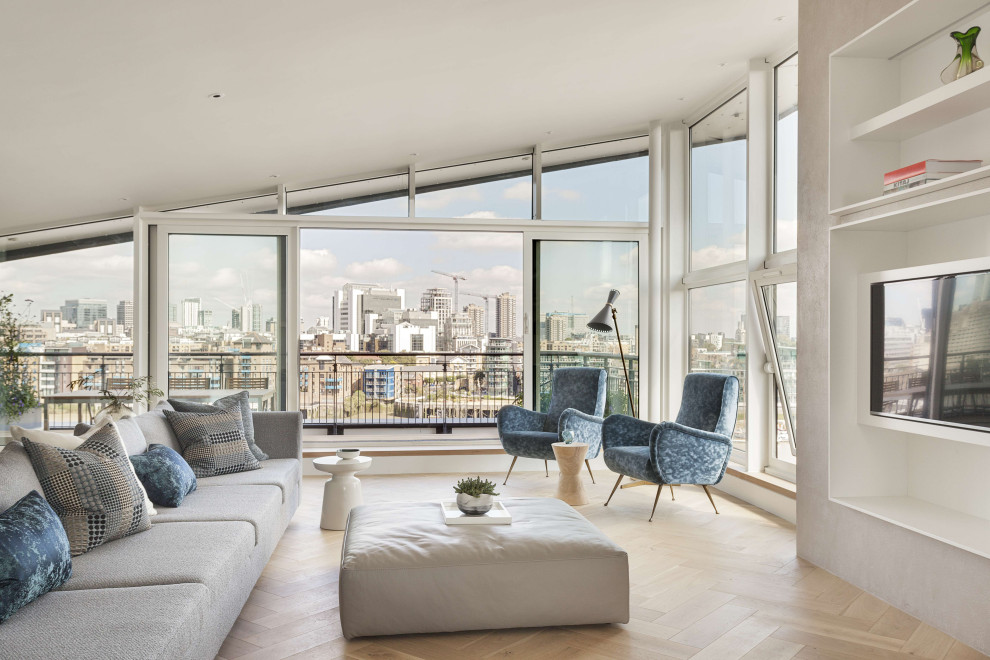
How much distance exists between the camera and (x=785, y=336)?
507 cm

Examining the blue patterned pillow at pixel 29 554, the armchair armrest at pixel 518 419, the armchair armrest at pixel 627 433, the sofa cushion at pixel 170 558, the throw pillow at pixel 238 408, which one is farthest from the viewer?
the armchair armrest at pixel 518 419

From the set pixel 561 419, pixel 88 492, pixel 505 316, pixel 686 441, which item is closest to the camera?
pixel 88 492

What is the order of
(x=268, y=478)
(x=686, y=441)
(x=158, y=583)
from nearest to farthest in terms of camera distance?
1. (x=158, y=583)
2. (x=268, y=478)
3. (x=686, y=441)

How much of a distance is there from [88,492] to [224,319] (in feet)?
13.6

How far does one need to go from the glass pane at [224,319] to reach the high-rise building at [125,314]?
0.33 metres

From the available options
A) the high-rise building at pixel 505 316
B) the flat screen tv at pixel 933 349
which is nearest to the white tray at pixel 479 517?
the flat screen tv at pixel 933 349

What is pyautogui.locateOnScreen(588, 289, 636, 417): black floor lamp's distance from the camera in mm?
6270

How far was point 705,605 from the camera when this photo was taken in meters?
3.22

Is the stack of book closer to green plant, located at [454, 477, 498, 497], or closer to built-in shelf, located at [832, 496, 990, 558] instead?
built-in shelf, located at [832, 496, 990, 558]

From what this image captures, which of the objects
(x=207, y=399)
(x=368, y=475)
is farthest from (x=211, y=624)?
(x=207, y=399)

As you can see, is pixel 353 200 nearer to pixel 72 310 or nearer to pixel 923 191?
pixel 72 310

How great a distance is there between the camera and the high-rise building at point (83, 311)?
21.4 feet

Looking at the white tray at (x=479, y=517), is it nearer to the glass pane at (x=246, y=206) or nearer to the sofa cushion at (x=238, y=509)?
the sofa cushion at (x=238, y=509)

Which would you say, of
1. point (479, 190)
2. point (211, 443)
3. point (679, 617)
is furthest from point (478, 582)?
point (479, 190)
